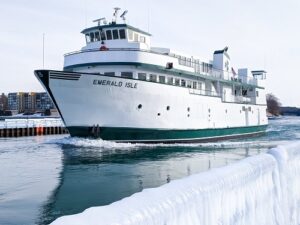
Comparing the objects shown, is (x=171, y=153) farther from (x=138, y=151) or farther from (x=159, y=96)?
(x=159, y=96)

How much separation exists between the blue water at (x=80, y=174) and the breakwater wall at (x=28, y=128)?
53.7ft

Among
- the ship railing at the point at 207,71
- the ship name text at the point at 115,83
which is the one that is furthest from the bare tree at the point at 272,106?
the ship name text at the point at 115,83

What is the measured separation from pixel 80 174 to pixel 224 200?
32.2 ft

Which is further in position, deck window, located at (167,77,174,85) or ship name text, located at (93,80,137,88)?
deck window, located at (167,77,174,85)

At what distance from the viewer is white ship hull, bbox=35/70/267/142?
20672 millimetres

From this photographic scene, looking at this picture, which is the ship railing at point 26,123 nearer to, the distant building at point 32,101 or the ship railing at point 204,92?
the ship railing at point 204,92

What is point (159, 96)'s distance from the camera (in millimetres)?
22828

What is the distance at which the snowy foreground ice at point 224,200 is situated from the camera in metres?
2.67

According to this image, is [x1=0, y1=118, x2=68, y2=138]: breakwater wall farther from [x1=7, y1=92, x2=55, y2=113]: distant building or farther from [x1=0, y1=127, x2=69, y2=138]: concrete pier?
[x1=7, y1=92, x2=55, y2=113]: distant building

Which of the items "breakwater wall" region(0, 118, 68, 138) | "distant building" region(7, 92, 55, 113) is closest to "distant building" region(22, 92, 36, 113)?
"distant building" region(7, 92, 55, 113)

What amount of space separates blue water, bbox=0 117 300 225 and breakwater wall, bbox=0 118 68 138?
53.7 feet

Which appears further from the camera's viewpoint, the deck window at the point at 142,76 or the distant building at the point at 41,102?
the distant building at the point at 41,102

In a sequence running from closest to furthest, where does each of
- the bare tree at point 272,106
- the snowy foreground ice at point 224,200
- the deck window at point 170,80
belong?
the snowy foreground ice at point 224,200 < the deck window at point 170,80 < the bare tree at point 272,106

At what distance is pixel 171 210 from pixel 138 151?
1734cm
